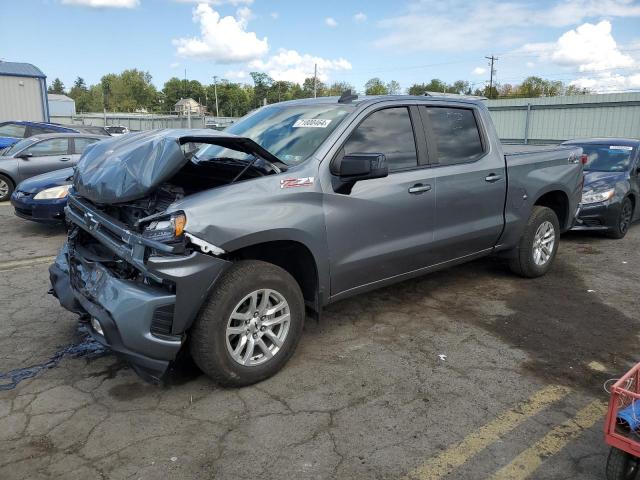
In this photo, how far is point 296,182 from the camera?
3.52m

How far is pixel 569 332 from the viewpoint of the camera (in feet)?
14.5

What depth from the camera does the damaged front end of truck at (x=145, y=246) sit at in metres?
2.95

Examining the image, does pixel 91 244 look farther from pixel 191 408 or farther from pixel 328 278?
pixel 328 278

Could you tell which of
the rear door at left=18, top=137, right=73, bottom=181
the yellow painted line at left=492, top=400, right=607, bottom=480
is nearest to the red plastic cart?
the yellow painted line at left=492, top=400, right=607, bottom=480

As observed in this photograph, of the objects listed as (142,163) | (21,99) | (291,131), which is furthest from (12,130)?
(21,99)

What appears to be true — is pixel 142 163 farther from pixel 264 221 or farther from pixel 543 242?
pixel 543 242

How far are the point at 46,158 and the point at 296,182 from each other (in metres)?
8.43

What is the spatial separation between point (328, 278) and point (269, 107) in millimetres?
1892

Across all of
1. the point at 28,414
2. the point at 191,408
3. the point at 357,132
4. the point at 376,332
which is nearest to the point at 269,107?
the point at 357,132

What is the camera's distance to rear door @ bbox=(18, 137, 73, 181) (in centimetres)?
997

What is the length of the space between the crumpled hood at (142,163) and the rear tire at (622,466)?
8.10 feet

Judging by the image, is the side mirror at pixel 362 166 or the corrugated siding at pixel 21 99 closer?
the side mirror at pixel 362 166

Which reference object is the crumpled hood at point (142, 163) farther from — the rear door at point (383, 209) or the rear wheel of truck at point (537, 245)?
the rear wheel of truck at point (537, 245)

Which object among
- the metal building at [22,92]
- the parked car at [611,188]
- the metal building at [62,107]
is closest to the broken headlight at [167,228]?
the parked car at [611,188]
